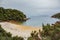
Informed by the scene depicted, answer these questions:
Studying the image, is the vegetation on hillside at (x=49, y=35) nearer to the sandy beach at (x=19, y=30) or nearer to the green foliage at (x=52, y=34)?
the green foliage at (x=52, y=34)

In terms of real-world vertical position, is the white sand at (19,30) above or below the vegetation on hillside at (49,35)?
below

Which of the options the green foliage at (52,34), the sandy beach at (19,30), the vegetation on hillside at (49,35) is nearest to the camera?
the green foliage at (52,34)

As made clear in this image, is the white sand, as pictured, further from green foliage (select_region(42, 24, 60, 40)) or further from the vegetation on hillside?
green foliage (select_region(42, 24, 60, 40))

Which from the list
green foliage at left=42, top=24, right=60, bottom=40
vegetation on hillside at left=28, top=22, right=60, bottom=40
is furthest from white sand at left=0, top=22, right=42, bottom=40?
green foliage at left=42, top=24, right=60, bottom=40

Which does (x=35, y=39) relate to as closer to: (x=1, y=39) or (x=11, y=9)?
(x=1, y=39)

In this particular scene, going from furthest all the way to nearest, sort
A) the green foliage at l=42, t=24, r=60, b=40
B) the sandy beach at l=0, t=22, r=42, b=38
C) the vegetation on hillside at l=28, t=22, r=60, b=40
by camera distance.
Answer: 1. the sandy beach at l=0, t=22, r=42, b=38
2. the vegetation on hillside at l=28, t=22, r=60, b=40
3. the green foliage at l=42, t=24, r=60, b=40

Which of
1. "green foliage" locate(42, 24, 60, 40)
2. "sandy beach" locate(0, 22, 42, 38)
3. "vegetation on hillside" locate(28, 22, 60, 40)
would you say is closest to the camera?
"green foliage" locate(42, 24, 60, 40)

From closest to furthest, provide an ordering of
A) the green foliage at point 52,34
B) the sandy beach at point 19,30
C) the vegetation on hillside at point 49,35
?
the green foliage at point 52,34 → the vegetation on hillside at point 49,35 → the sandy beach at point 19,30

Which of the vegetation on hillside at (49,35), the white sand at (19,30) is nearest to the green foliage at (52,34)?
the vegetation on hillside at (49,35)

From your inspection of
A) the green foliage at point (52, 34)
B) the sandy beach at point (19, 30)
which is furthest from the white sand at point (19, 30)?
the green foliage at point (52, 34)

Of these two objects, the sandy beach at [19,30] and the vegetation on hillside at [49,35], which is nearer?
the vegetation on hillside at [49,35]

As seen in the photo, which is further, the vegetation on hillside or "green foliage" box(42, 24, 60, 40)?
the vegetation on hillside

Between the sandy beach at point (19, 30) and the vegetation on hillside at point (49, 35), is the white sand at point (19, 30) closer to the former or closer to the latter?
the sandy beach at point (19, 30)

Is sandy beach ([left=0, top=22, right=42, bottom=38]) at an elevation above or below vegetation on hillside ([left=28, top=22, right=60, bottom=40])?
below
